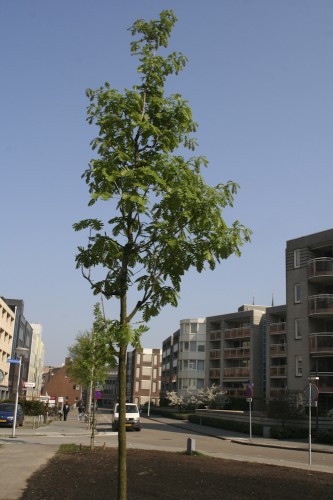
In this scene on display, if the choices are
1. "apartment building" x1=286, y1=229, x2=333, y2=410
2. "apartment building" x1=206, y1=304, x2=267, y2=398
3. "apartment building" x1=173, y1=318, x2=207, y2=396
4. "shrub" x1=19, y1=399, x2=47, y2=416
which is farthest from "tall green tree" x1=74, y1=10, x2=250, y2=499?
"apartment building" x1=173, y1=318, x2=207, y2=396

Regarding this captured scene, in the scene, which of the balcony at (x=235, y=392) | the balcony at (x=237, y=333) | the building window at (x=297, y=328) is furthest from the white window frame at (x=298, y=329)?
the balcony at (x=235, y=392)

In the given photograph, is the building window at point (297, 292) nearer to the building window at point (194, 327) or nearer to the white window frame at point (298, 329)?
the white window frame at point (298, 329)

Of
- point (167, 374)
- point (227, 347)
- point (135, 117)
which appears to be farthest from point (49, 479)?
point (167, 374)

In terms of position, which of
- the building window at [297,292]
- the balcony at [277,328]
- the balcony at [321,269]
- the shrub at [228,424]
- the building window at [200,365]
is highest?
the balcony at [321,269]

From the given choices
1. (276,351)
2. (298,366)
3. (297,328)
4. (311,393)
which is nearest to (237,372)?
(276,351)

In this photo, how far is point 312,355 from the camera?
1676 inches

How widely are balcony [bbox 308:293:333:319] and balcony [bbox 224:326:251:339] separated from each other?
2857 cm

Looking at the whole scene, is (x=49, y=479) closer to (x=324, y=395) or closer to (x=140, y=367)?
(x=324, y=395)

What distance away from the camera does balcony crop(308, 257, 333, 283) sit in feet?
138

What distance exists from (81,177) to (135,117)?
3.89 ft

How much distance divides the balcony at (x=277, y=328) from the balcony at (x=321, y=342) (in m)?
16.7

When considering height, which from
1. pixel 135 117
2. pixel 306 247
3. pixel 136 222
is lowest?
pixel 136 222

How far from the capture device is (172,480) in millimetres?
12930

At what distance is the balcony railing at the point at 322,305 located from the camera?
41.6 meters
